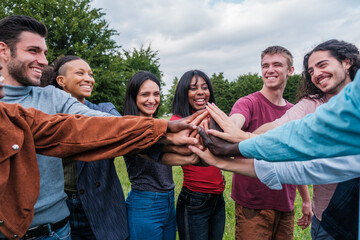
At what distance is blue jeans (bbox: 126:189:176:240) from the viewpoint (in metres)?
2.42

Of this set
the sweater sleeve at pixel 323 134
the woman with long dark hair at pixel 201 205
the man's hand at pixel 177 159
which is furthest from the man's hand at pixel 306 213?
the sweater sleeve at pixel 323 134

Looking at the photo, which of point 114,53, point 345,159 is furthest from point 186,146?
point 114,53

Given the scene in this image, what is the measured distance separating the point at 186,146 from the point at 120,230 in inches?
41.1

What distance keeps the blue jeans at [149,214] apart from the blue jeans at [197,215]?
180 millimetres

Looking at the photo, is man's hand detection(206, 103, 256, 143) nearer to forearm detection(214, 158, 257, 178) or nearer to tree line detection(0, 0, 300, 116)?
forearm detection(214, 158, 257, 178)

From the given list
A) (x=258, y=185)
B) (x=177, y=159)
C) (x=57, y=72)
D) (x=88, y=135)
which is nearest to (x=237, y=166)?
(x=177, y=159)

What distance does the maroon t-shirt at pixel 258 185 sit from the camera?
8.86 ft

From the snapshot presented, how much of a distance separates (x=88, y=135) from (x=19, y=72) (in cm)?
98

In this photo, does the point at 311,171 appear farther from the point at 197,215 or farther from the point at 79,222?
the point at 79,222

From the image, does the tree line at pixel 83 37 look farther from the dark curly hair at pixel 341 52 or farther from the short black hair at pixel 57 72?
the dark curly hair at pixel 341 52

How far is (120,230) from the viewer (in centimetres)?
230

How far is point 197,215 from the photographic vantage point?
2.69 metres

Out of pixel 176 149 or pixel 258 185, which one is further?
pixel 258 185

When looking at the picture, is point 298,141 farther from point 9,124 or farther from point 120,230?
point 120,230
